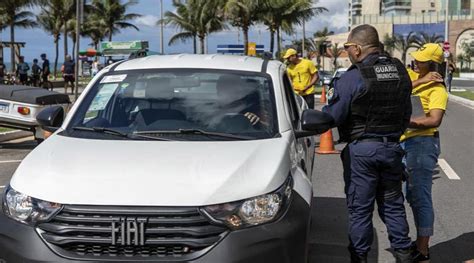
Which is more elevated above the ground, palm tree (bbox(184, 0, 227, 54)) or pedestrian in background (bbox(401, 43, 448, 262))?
palm tree (bbox(184, 0, 227, 54))

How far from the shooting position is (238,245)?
323 cm

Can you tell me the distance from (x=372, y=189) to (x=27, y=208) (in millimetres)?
2237

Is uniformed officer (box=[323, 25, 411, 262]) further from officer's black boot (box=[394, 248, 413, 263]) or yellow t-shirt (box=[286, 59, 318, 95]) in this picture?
yellow t-shirt (box=[286, 59, 318, 95])

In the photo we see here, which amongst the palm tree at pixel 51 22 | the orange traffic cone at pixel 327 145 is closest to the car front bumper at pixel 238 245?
the orange traffic cone at pixel 327 145

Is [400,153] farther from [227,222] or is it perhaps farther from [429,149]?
[227,222]

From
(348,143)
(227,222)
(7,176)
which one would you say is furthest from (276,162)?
(7,176)

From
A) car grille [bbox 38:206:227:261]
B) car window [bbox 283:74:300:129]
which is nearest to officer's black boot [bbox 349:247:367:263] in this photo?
car window [bbox 283:74:300:129]

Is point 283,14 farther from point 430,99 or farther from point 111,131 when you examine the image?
point 111,131

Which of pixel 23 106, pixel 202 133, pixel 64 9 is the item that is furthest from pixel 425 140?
pixel 64 9

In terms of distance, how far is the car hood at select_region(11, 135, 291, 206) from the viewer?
3.28 meters

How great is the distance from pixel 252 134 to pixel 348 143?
69 cm

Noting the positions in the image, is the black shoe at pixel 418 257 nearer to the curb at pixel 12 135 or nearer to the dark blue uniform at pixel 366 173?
the dark blue uniform at pixel 366 173

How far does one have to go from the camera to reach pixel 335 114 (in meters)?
4.25

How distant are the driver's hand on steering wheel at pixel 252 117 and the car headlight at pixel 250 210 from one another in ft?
3.38
